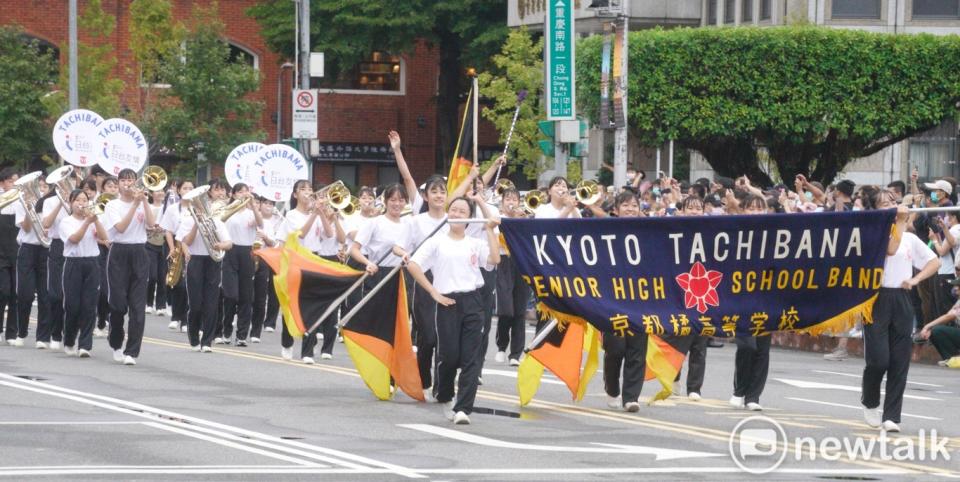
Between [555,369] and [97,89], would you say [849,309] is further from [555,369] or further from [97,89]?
[97,89]

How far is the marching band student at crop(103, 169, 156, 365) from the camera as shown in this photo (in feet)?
58.2

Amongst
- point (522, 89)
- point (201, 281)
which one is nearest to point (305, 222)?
point (201, 281)

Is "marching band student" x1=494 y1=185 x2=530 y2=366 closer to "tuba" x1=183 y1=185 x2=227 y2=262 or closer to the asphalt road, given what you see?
the asphalt road

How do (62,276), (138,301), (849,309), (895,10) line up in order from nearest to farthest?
(849,309), (138,301), (62,276), (895,10)

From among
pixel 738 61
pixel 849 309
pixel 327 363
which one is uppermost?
pixel 738 61

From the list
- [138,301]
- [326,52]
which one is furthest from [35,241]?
[326,52]

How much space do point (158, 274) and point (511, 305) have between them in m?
8.92

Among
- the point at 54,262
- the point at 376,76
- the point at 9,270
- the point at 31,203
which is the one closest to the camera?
the point at 54,262

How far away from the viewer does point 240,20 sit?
5756cm

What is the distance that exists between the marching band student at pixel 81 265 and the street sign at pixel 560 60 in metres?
11.9

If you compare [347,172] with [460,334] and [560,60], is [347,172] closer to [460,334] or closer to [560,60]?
[560,60]

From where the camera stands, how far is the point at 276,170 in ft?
82.0

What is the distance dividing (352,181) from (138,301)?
41.6 metres

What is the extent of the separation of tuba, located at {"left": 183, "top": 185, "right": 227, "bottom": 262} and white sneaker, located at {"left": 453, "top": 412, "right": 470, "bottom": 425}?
7333 millimetres
